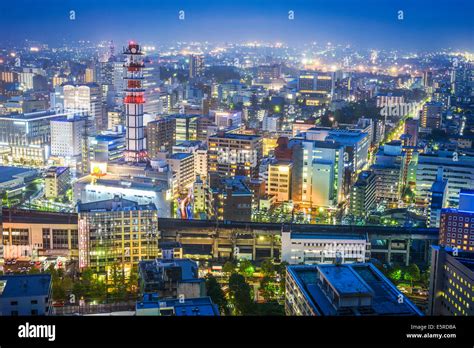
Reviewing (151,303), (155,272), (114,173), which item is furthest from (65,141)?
(151,303)

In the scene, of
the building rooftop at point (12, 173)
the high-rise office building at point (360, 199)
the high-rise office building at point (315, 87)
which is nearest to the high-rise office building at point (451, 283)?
the high-rise office building at point (360, 199)

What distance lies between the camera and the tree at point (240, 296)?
13.5 ft

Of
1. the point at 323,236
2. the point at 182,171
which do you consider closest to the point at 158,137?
the point at 182,171

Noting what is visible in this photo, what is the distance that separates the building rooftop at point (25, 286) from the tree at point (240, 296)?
1705 millimetres

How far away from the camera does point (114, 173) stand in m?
8.10

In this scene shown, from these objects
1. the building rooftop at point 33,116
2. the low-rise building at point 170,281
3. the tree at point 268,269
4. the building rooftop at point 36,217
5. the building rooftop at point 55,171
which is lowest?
the tree at point 268,269

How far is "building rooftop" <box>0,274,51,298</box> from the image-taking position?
2395 mm

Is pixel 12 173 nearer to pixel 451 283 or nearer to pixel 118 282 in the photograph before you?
pixel 118 282

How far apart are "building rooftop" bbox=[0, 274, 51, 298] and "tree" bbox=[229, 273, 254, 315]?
1705 millimetres

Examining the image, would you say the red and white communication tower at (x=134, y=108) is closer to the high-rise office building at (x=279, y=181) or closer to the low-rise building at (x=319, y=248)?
the high-rise office building at (x=279, y=181)

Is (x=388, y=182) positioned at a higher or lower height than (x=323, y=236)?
A: higher

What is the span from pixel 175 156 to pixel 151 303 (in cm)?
570

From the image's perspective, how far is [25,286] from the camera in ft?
8.27

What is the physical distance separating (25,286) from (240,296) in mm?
2002
